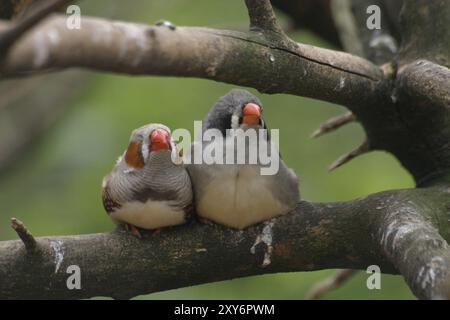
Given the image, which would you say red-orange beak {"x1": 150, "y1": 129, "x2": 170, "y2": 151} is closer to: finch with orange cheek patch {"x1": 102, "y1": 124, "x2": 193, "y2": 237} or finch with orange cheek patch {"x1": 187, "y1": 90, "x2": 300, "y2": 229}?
finch with orange cheek patch {"x1": 102, "y1": 124, "x2": 193, "y2": 237}

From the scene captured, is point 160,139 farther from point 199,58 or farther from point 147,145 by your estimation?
point 199,58

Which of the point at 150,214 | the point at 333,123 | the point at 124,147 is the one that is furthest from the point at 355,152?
the point at 124,147

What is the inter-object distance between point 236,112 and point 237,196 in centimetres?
38

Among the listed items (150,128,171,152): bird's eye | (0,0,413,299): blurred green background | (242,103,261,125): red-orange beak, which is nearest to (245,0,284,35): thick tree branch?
(242,103,261,125): red-orange beak

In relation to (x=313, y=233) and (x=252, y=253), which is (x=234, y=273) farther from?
(x=313, y=233)

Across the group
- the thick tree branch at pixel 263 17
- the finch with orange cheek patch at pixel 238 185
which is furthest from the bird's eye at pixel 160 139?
the thick tree branch at pixel 263 17

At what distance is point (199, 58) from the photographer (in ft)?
9.18

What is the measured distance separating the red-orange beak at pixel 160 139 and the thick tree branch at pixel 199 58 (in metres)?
0.49

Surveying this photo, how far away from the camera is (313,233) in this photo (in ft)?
11.7

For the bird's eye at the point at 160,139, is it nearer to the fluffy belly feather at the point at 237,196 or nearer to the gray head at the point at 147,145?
the gray head at the point at 147,145

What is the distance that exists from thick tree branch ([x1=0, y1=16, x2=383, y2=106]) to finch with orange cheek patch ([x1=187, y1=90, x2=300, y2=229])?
30 cm

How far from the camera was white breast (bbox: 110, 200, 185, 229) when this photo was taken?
3.50 metres

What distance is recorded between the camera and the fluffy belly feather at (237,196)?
354 cm
